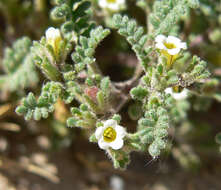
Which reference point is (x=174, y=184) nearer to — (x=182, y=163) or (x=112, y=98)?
(x=182, y=163)

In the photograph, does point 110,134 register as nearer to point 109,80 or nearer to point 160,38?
point 109,80

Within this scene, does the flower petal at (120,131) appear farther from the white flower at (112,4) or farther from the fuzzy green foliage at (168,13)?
the white flower at (112,4)

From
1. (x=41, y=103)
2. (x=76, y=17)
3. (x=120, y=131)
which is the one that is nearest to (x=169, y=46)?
(x=120, y=131)

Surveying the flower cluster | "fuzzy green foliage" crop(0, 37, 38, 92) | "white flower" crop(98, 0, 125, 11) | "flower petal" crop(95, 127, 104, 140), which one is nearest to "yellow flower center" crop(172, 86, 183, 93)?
the flower cluster

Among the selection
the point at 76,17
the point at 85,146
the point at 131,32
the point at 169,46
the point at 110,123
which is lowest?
the point at 85,146

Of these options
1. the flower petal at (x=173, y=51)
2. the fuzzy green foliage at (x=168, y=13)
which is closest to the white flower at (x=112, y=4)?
the fuzzy green foliage at (x=168, y=13)
